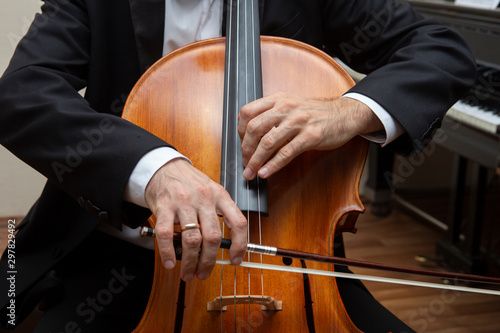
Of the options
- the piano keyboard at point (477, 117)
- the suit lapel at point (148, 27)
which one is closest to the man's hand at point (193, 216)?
the suit lapel at point (148, 27)

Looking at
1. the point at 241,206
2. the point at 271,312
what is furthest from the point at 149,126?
the point at 271,312

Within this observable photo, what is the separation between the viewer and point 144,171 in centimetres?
74

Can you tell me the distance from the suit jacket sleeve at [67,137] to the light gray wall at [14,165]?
4.04ft

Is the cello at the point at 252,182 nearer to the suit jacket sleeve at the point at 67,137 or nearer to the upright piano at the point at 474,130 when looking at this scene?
the suit jacket sleeve at the point at 67,137

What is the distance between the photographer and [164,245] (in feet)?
2.07

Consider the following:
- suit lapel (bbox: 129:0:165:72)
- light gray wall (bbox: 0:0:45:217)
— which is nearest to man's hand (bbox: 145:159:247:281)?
suit lapel (bbox: 129:0:165:72)

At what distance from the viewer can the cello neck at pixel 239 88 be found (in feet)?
2.55

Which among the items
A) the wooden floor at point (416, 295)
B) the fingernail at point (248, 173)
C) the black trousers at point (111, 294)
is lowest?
the wooden floor at point (416, 295)

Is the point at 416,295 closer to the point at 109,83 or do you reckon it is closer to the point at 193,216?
the point at 109,83

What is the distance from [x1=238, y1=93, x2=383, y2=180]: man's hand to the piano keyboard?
888mm

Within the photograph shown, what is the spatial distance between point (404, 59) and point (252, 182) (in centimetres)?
41

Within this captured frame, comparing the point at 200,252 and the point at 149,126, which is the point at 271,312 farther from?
the point at 149,126

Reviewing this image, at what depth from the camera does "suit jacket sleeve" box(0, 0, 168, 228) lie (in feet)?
2.50

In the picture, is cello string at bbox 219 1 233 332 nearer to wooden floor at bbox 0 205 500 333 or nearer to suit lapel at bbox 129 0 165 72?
suit lapel at bbox 129 0 165 72
